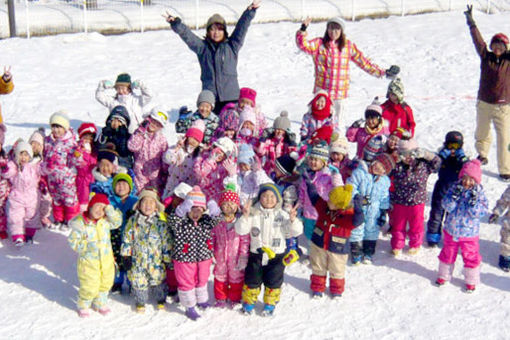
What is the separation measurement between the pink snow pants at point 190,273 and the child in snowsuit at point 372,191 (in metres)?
1.96

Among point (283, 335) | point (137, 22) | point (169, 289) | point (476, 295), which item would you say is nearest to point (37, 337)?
point (169, 289)

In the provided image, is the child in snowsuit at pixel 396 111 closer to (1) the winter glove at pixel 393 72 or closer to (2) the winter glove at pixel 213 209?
(1) the winter glove at pixel 393 72

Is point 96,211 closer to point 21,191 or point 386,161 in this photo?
point 21,191

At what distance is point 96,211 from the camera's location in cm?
590

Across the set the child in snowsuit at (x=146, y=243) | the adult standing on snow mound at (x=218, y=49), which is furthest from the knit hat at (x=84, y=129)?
the child in snowsuit at (x=146, y=243)

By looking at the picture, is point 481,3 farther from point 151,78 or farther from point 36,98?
point 36,98

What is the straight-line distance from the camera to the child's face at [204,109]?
7.96 metres

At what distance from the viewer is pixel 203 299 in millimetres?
6203

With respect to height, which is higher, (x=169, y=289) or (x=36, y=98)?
(x=36, y=98)

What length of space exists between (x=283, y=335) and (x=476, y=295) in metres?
2.25

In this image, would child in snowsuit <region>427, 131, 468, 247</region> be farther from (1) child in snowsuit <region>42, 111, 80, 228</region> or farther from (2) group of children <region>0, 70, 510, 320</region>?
(1) child in snowsuit <region>42, 111, 80, 228</region>

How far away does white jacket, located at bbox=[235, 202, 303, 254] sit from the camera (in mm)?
6008

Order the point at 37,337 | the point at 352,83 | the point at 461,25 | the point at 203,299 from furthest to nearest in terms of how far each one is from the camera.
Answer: the point at 461,25
the point at 352,83
the point at 203,299
the point at 37,337

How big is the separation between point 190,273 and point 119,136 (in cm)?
263
